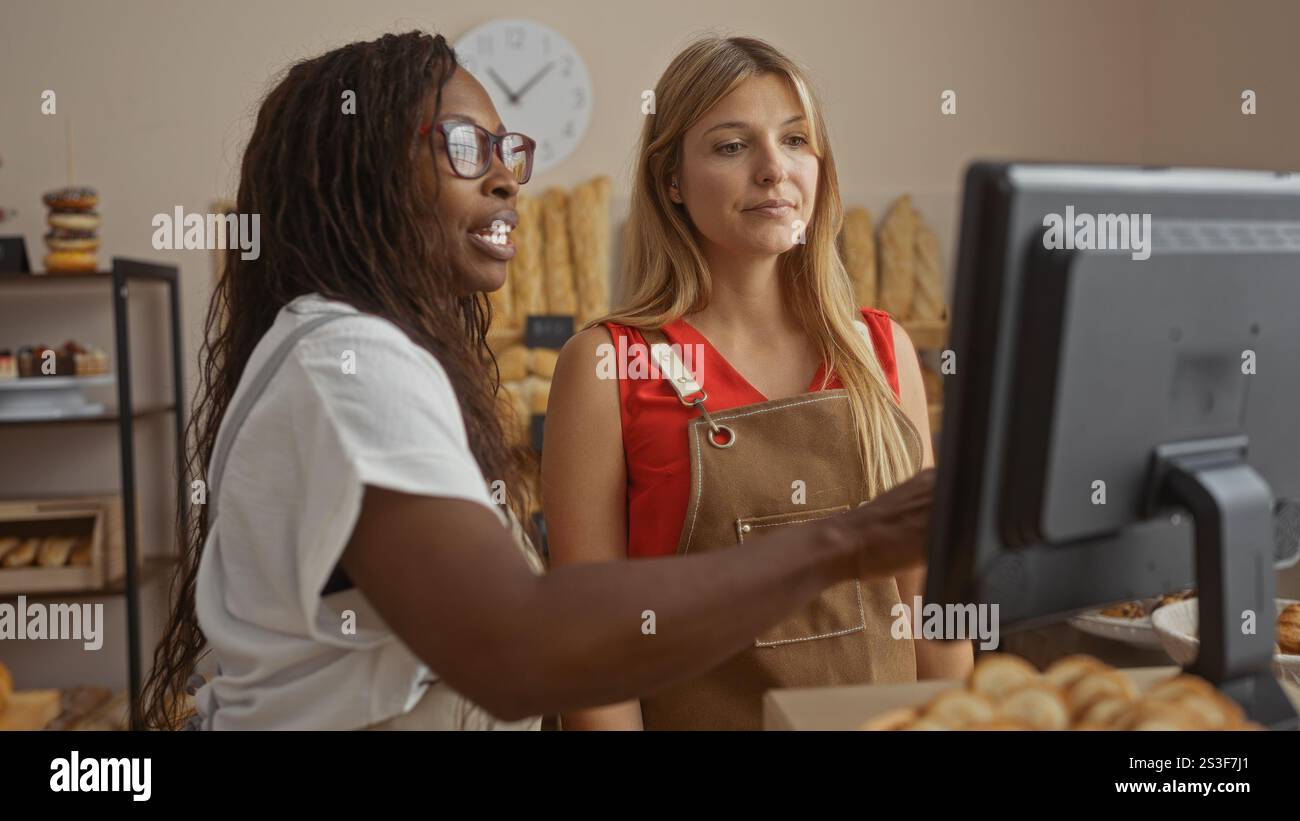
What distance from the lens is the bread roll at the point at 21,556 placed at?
3.32 meters

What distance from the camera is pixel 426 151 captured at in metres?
1.02

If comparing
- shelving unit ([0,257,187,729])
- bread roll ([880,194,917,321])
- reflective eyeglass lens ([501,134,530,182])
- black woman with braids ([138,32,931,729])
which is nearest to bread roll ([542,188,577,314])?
bread roll ([880,194,917,321])

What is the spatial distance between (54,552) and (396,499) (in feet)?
10.1

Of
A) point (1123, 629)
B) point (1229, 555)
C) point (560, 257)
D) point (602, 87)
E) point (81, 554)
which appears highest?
point (602, 87)

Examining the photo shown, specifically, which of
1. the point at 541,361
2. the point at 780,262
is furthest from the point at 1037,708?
the point at 541,361

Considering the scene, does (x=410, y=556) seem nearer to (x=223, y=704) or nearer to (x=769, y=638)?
(x=223, y=704)

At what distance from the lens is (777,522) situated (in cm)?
146

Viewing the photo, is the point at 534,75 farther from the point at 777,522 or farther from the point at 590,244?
the point at 777,522

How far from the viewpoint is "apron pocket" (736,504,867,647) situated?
4.72 feet

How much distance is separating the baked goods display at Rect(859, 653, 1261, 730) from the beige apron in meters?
0.60

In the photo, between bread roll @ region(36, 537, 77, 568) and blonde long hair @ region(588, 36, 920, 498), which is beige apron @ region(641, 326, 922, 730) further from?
bread roll @ region(36, 537, 77, 568)
